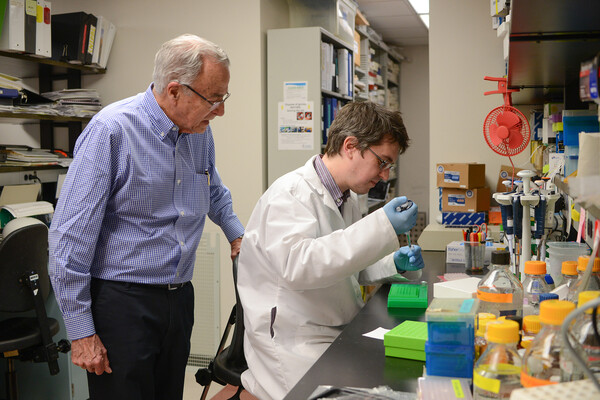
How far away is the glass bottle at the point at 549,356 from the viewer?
0.80 m

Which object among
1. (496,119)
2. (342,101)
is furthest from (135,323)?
(342,101)

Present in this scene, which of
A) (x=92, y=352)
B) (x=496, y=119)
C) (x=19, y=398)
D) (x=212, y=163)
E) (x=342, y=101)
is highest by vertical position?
(x=342, y=101)

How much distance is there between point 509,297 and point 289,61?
2.63 meters

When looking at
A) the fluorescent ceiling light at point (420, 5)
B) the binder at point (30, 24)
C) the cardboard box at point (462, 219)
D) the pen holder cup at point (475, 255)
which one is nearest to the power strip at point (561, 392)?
the pen holder cup at point (475, 255)

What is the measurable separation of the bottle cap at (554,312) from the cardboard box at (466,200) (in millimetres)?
2772

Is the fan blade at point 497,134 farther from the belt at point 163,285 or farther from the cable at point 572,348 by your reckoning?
the cable at point 572,348

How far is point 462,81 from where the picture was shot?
12.2 feet

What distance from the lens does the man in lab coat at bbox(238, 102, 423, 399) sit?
4.79 ft

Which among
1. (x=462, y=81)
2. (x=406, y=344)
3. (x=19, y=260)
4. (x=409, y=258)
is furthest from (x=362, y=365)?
(x=462, y=81)

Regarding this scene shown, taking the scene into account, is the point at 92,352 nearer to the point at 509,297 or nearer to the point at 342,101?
the point at 509,297

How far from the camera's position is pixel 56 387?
285cm

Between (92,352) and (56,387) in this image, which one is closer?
(92,352)

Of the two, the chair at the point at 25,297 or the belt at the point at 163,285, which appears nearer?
the belt at the point at 163,285

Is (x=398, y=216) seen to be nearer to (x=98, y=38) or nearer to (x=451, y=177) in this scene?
(x=451, y=177)
